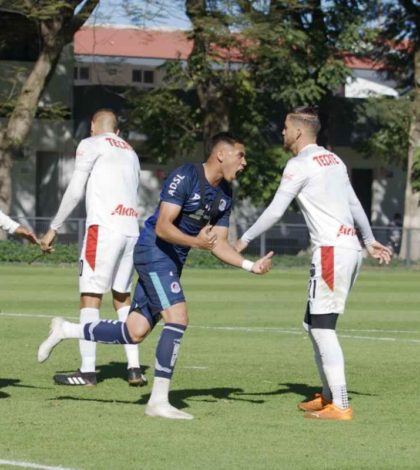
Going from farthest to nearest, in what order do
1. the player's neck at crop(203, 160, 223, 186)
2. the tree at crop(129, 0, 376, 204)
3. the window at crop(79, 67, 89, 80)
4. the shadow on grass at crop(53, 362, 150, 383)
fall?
1. the window at crop(79, 67, 89, 80)
2. the tree at crop(129, 0, 376, 204)
3. the shadow on grass at crop(53, 362, 150, 383)
4. the player's neck at crop(203, 160, 223, 186)

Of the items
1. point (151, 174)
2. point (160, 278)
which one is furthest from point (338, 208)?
point (151, 174)

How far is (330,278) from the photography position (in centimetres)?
1030

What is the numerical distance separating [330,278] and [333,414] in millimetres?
1004

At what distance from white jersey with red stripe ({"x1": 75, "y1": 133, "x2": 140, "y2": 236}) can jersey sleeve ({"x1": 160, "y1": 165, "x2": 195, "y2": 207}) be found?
6.75 ft

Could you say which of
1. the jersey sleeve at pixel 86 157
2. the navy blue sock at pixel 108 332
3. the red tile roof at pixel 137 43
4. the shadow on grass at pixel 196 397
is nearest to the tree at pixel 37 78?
the red tile roof at pixel 137 43

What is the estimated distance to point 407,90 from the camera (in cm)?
4741

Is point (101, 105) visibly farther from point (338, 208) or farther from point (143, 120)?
point (338, 208)

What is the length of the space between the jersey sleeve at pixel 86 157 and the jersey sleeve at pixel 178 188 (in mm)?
2161

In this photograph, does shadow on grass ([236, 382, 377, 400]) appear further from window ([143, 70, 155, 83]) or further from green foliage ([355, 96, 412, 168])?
window ([143, 70, 155, 83])

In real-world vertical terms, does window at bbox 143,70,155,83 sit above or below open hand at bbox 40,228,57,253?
below

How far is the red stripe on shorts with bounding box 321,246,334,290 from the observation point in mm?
10297

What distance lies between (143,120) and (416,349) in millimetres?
28801

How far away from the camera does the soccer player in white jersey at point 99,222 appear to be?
12.2m

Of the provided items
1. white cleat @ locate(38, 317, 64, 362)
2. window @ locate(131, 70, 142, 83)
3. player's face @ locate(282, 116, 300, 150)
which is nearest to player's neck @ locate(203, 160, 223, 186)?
player's face @ locate(282, 116, 300, 150)
